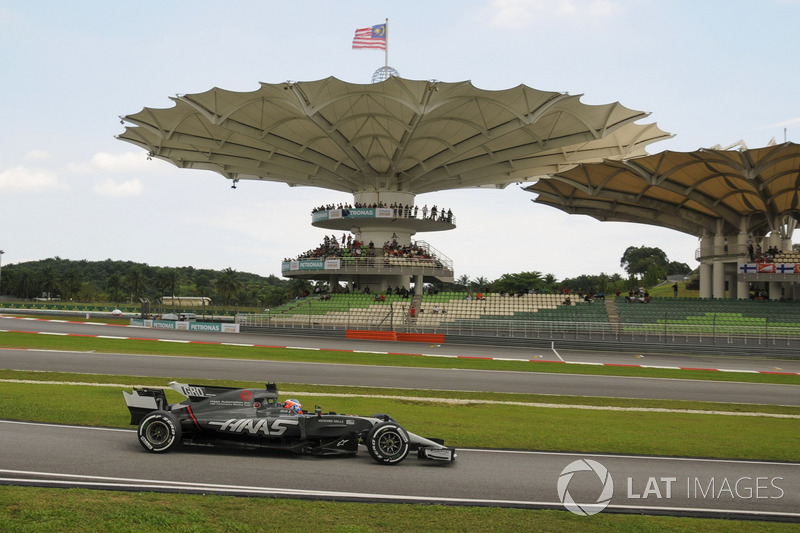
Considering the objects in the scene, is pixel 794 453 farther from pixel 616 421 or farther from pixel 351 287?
pixel 351 287

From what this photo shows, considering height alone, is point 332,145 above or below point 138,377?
above

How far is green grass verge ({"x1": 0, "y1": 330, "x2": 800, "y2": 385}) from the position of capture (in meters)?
27.1

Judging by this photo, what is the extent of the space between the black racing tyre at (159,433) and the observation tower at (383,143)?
109 ft

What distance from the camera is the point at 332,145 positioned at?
52312 millimetres

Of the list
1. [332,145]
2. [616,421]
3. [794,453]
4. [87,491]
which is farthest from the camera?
[332,145]

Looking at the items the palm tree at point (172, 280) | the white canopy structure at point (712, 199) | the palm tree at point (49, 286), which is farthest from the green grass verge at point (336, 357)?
the palm tree at point (49, 286)

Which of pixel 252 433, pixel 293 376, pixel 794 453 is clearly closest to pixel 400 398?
pixel 293 376

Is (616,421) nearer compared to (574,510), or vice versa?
(574,510)

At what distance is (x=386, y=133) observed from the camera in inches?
1948

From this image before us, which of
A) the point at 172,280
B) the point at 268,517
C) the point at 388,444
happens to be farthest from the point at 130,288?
the point at 268,517

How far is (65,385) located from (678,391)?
774 inches

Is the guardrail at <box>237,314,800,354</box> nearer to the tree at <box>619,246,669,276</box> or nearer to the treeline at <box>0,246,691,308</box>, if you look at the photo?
the treeline at <box>0,246,691,308</box>

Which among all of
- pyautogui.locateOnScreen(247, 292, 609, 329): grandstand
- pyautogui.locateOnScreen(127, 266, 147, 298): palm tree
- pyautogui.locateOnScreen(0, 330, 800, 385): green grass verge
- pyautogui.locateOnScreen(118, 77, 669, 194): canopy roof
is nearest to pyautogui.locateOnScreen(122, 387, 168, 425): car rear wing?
pyautogui.locateOnScreen(0, 330, 800, 385): green grass verge

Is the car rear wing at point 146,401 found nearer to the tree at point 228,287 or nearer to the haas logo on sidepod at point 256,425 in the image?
the haas logo on sidepod at point 256,425
